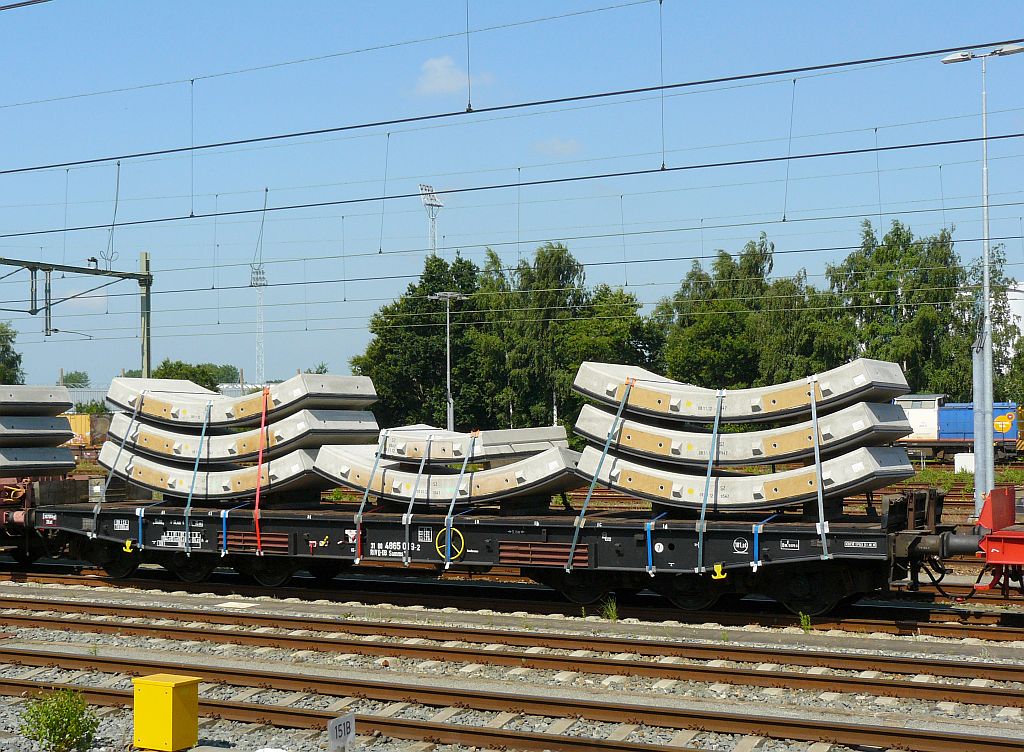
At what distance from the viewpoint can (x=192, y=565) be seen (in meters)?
16.9

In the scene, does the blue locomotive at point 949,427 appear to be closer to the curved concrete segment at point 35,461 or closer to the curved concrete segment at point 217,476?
the curved concrete segment at point 35,461

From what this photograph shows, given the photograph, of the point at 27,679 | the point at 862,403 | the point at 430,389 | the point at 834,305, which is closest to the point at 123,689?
the point at 27,679

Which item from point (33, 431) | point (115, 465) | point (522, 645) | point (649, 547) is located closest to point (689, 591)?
point (649, 547)

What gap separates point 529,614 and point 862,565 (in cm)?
423

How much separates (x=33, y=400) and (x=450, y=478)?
9.29 metres

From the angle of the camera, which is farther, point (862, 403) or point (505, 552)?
point (505, 552)

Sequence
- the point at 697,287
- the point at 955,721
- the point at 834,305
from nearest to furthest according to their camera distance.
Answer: the point at 955,721, the point at 834,305, the point at 697,287

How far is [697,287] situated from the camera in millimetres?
73188

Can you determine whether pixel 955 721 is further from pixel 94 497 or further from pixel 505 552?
pixel 94 497

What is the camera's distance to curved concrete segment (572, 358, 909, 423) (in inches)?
501

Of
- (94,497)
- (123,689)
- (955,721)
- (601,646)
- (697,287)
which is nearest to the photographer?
(955,721)

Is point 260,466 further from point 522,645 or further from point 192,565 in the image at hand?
point 522,645

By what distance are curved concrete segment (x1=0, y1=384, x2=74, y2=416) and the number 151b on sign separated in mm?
13976

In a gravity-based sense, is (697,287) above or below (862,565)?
above
